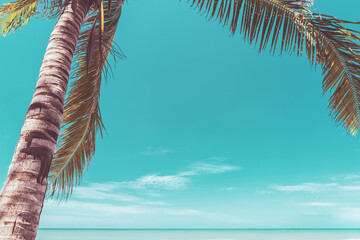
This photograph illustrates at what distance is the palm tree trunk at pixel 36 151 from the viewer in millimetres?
1617

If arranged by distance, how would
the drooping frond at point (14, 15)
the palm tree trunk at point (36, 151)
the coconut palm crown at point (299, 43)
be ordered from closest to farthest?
the palm tree trunk at point (36, 151), the coconut palm crown at point (299, 43), the drooping frond at point (14, 15)

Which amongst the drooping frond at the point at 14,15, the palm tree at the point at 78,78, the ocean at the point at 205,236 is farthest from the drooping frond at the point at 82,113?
the ocean at the point at 205,236

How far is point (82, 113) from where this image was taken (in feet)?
14.3

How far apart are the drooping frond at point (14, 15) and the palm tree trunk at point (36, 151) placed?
3.50 metres

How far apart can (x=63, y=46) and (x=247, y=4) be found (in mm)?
2668

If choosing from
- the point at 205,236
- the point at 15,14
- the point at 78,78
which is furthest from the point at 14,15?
the point at 205,236

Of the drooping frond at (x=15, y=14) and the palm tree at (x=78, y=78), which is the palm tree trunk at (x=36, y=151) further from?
the drooping frond at (x=15, y=14)

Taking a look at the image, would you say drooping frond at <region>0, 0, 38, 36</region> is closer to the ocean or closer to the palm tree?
the palm tree

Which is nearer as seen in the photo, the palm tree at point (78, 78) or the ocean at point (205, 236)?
the palm tree at point (78, 78)

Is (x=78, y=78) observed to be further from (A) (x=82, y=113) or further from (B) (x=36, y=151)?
(B) (x=36, y=151)

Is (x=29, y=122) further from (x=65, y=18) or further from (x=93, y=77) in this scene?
(x=93, y=77)

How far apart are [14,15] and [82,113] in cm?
294

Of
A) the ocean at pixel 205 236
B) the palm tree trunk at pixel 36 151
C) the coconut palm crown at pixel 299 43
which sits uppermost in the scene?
the coconut palm crown at pixel 299 43

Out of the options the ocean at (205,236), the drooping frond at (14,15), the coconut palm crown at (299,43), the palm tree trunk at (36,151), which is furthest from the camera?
the ocean at (205,236)
